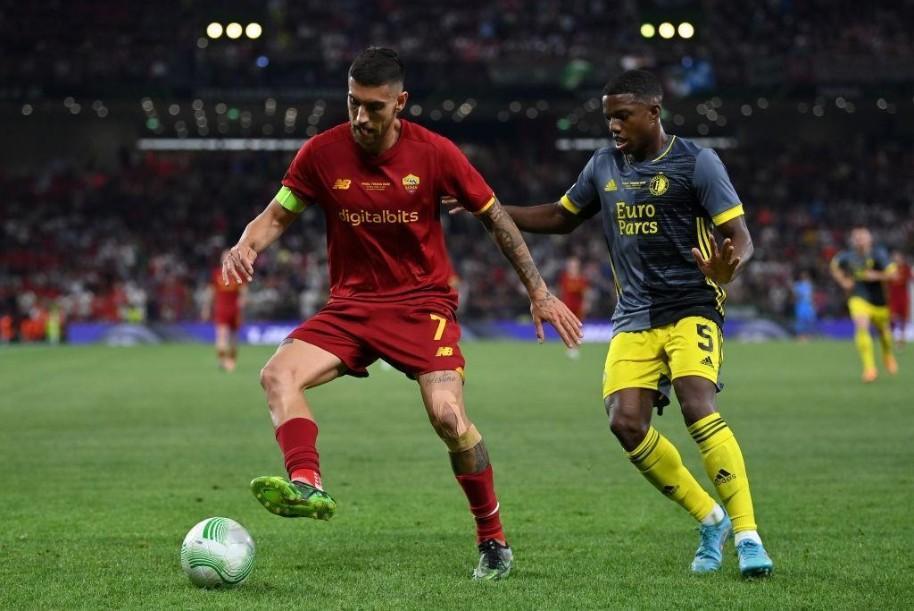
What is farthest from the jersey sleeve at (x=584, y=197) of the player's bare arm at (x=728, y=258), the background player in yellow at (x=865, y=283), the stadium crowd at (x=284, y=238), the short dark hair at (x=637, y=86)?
the stadium crowd at (x=284, y=238)

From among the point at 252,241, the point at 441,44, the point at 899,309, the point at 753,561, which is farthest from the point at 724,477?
the point at 441,44

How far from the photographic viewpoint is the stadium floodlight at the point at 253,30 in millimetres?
28297

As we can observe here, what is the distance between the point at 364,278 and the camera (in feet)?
21.4

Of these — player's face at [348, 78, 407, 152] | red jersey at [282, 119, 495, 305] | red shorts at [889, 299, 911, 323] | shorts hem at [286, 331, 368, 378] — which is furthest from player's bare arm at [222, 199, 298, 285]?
red shorts at [889, 299, 911, 323]

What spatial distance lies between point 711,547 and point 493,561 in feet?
3.42

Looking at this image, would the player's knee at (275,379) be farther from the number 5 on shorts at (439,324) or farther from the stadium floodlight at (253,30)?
the stadium floodlight at (253,30)

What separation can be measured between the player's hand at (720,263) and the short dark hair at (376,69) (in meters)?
1.57

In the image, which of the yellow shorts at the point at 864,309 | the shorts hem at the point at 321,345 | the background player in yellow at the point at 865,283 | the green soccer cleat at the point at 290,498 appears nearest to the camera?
the green soccer cleat at the point at 290,498

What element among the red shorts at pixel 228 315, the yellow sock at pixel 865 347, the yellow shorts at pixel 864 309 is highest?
the yellow shorts at pixel 864 309

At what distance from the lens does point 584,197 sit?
23.0 ft

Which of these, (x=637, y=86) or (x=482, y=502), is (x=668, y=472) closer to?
(x=482, y=502)

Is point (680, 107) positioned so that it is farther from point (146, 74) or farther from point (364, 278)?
point (364, 278)

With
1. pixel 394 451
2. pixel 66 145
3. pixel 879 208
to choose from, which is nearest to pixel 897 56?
pixel 879 208

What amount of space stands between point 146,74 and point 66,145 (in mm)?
9443
